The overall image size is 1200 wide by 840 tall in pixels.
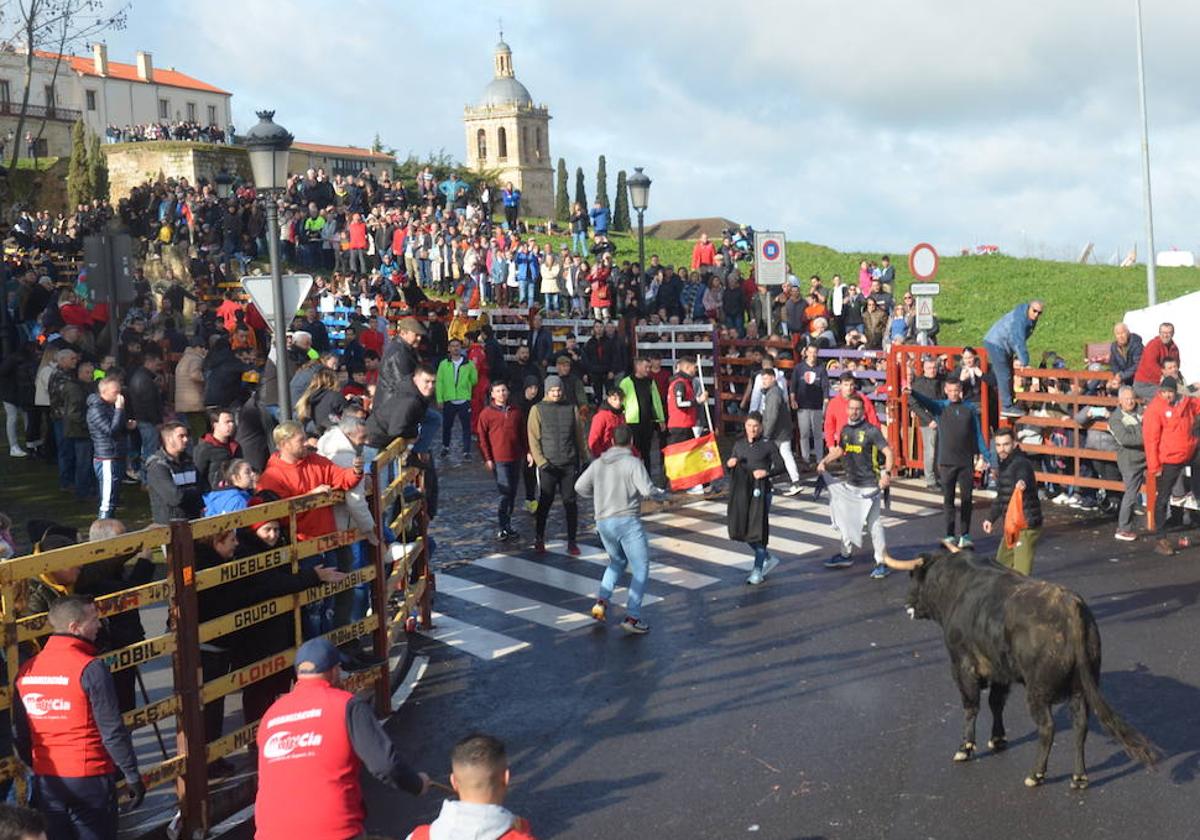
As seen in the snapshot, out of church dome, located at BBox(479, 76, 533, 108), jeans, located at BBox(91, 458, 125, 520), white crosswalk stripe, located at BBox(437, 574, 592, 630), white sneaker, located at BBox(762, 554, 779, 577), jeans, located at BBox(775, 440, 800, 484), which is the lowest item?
white crosswalk stripe, located at BBox(437, 574, 592, 630)

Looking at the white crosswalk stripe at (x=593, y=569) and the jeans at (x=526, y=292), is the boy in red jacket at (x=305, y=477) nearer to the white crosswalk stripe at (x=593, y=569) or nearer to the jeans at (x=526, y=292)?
the white crosswalk stripe at (x=593, y=569)

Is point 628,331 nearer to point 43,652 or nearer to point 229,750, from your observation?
point 229,750

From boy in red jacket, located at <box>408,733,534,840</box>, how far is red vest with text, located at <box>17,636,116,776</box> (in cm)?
245

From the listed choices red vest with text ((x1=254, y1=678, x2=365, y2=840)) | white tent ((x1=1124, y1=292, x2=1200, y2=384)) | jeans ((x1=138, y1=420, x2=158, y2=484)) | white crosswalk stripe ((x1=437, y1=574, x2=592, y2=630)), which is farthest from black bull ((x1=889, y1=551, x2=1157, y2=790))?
white tent ((x1=1124, y1=292, x2=1200, y2=384))

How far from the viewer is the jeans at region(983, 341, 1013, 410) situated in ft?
61.0

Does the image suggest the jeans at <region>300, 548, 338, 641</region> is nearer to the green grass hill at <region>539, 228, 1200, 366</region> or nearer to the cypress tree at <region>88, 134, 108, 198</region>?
the green grass hill at <region>539, 228, 1200, 366</region>

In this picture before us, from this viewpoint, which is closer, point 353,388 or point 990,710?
Answer: point 990,710

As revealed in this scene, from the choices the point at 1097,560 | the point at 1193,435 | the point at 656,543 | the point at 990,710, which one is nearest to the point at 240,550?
the point at 990,710

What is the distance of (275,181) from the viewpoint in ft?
45.6

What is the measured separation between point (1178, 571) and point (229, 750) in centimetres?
994

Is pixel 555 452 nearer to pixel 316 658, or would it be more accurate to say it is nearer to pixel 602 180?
pixel 316 658

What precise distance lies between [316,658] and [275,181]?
8750 mm

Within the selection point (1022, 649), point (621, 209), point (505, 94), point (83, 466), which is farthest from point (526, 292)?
point (505, 94)

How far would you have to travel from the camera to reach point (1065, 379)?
1831cm
